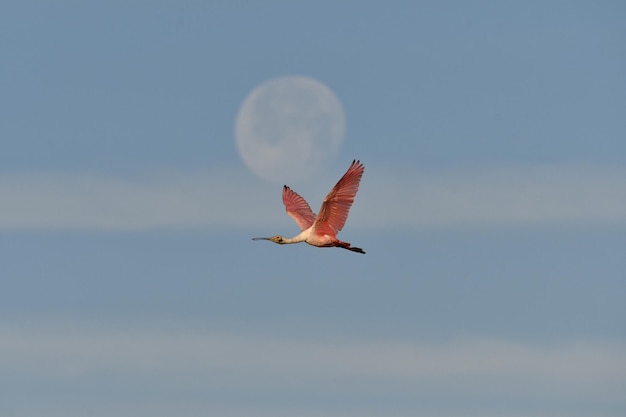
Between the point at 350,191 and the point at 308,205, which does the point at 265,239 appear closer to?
the point at 308,205

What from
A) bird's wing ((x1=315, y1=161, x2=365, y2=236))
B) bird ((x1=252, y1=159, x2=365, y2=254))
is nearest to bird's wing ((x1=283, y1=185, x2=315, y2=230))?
bird ((x1=252, y1=159, x2=365, y2=254))

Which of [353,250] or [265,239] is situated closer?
[353,250]

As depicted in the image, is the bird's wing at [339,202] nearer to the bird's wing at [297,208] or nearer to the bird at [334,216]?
the bird at [334,216]

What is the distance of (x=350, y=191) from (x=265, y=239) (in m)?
→ 11.6

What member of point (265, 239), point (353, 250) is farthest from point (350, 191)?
point (265, 239)

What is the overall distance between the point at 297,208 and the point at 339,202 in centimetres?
1293

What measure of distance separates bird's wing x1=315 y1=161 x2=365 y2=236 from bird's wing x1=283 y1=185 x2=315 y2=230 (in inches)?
339

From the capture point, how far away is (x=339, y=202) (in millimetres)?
92125

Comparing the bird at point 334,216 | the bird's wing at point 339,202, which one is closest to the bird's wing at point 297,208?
the bird at point 334,216

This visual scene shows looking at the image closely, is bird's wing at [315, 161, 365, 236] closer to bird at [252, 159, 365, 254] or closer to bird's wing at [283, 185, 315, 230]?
bird at [252, 159, 365, 254]

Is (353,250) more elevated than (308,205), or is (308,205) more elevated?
(308,205)

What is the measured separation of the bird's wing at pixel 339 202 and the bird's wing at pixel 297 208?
861cm

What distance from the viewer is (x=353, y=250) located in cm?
9394

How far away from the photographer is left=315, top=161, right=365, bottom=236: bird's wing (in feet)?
298
